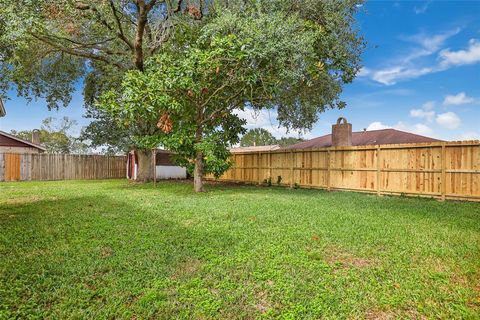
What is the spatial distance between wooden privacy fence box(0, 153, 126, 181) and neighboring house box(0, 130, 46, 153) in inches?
144

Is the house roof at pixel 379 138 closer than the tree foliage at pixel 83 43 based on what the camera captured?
No

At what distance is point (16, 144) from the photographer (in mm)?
19641

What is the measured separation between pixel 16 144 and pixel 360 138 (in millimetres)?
22015

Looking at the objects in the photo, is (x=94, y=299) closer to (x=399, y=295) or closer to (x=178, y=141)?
(x=399, y=295)

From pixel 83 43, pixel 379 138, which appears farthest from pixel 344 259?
pixel 379 138

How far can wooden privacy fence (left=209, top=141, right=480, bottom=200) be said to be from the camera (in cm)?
795

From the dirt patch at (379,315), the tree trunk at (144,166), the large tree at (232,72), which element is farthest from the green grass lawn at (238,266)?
the tree trunk at (144,166)

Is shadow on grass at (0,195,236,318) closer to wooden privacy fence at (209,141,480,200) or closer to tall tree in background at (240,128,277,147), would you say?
wooden privacy fence at (209,141,480,200)

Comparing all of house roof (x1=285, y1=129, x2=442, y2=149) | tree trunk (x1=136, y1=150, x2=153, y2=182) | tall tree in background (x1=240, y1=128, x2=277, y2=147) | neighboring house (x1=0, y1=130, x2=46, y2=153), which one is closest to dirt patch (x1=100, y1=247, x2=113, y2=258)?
tree trunk (x1=136, y1=150, x2=153, y2=182)

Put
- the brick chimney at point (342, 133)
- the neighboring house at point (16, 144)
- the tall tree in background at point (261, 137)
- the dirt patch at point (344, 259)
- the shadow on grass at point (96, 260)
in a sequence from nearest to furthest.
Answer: the shadow on grass at point (96, 260) → the dirt patch at point (344, 259) → the brick chimney at point (342, 133) → the neighboring house at point (16, 144) → the tall tree in background at point (261, 137)

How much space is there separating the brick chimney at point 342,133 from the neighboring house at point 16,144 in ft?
63.6

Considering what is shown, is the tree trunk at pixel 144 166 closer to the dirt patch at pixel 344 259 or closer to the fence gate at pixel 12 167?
the fence gate at pixel 12 167

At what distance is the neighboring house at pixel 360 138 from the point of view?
11.7 meters

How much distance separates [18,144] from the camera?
19.8m
